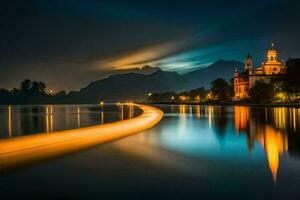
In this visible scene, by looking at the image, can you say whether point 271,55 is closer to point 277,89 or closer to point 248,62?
point 248,62

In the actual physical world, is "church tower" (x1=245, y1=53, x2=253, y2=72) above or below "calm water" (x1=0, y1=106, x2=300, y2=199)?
above

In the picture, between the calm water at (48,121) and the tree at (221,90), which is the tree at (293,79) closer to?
the calm water at (48,121)

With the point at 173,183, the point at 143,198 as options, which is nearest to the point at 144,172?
the point at 173,183

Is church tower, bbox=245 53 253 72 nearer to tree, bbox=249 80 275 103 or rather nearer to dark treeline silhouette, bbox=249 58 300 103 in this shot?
dark treeline silhouette, bbox=249 58 300 103

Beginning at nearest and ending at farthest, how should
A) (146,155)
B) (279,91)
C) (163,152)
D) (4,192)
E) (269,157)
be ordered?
(4,192), (269,157), (146,155), (163,152), (279,91)

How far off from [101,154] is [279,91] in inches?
3633

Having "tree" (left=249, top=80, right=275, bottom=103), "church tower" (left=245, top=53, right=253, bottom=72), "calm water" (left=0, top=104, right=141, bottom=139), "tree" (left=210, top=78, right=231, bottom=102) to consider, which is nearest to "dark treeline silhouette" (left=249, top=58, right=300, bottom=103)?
"tree" (left=249, top=80, right=275, bottom=103)

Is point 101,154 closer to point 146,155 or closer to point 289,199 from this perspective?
point 146,155

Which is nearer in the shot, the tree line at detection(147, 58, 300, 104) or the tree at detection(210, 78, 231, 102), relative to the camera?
the tree line at detection(147, 58, 300, 104)

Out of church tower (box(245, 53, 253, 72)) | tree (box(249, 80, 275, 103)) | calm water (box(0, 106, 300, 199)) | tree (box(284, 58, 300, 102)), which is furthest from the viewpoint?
church tower (box(245, 53, 253, 72))

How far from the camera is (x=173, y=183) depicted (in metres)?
8.16

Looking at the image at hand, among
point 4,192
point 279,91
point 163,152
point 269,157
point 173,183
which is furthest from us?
point 279,91

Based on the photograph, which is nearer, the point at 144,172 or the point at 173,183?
the point at 173,183

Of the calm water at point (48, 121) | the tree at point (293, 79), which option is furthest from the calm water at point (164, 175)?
the tree at point (293, 79)
